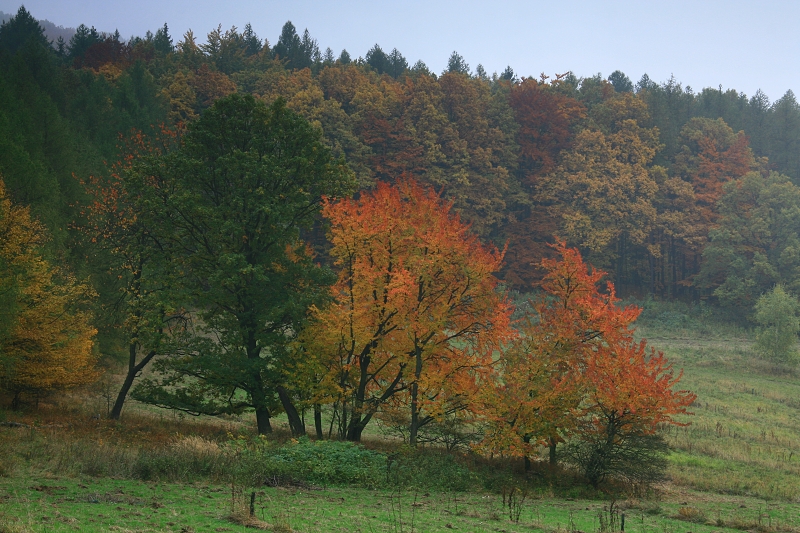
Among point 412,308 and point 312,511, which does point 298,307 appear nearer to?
point 412,308

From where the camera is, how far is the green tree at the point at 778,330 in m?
51.7

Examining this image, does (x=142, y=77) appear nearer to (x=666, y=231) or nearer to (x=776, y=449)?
(x=666, y=231)

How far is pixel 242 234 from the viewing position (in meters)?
25.2

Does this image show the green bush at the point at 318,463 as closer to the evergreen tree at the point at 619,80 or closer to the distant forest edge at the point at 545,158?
the distant forest edge at the point at 545,158

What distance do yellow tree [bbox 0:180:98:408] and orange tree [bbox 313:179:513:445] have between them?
9.25 m

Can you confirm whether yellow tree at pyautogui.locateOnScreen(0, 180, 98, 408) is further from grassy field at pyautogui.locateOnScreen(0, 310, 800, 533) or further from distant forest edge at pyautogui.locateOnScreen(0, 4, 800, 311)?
distant forest edge at pyautogui.locateOnScreen(0, 4, 800, 311)

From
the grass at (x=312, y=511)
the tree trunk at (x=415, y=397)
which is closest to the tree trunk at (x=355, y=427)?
the tree trunk at (x=415, y=397)

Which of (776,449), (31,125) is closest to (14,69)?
(31,125)

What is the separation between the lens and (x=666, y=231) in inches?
2918

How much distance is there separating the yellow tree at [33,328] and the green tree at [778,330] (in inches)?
1874

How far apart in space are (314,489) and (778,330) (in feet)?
154

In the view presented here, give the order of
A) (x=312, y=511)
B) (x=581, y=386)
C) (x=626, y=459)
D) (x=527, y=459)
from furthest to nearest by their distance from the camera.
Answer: (x=527, y=459)
(x=581, y=386)
(x=626, y=459)
(x=312, y=511)

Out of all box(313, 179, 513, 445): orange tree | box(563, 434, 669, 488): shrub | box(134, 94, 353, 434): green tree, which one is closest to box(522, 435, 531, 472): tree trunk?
box(563, 434, 669, 488): shrub

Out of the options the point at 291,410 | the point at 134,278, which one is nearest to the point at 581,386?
the point at 291,410
